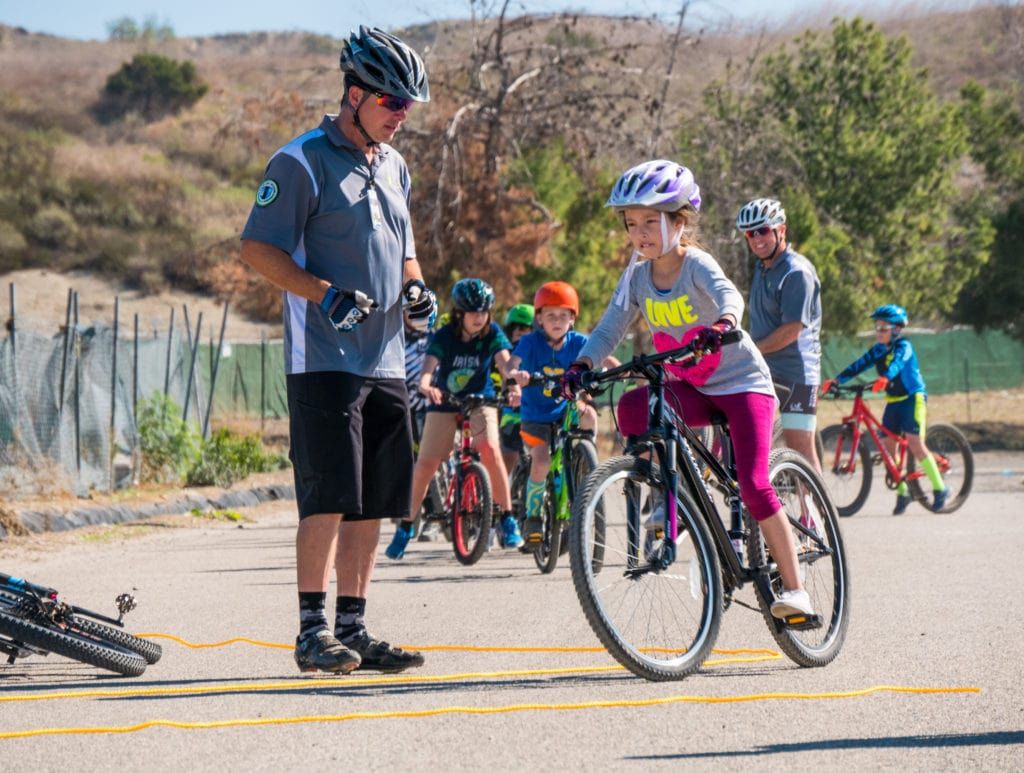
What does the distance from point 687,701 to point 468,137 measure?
808 inches

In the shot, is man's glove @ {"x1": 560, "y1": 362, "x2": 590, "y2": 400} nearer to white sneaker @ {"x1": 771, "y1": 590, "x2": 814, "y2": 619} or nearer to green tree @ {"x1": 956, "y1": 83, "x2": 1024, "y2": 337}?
white sneaker @ {"x1": 771, "y1": 590, "x2": 814, "y2": 619}

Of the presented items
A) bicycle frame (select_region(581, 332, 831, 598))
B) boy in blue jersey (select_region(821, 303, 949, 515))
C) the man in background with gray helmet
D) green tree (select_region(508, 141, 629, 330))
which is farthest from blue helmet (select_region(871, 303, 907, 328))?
green tree (select_region(508, 141, 629, 330))

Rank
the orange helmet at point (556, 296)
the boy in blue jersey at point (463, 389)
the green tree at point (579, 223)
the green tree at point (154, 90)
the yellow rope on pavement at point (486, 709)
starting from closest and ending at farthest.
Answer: the yellow rope on pavement at point (486, 709)
the orange helmet at point (556, 296)
the boy in blue jersey at point (463, 389)
the green tree at point (579, 223)
the green tree at point (154, 90)

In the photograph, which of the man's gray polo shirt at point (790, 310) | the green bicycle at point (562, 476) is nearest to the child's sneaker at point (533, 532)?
the green bicycle at point (562, 476)

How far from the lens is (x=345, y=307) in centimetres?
616

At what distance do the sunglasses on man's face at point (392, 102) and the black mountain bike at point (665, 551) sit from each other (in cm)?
127

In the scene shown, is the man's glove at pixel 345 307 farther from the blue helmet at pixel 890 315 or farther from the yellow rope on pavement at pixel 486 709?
the blue helmet at pixel 890 315

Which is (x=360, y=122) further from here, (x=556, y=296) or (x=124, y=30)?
(x=124, y=30)

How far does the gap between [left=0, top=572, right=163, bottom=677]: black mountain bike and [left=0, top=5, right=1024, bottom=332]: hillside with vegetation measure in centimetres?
1756

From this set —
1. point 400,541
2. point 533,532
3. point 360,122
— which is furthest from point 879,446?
point 360,122

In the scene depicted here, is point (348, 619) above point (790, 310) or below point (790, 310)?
below

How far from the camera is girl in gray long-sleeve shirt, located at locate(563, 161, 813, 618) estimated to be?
256 inches

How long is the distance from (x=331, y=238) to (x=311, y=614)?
4.73 feet

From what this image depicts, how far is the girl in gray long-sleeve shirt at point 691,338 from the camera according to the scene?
256 inches
